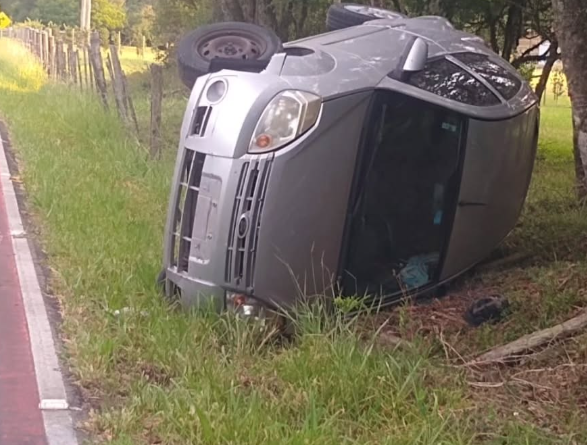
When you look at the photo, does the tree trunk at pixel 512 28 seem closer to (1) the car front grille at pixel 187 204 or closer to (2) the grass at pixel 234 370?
(2) the grass at pixel 234 370

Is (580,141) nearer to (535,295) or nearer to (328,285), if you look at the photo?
(535,295)

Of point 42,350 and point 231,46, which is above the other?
point 231,46

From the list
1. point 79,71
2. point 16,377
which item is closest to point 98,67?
point 79,71

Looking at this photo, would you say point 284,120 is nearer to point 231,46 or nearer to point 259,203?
point 259,203

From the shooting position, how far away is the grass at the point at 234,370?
14.3 feet

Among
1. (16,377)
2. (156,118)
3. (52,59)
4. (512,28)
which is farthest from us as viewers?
(52,59)

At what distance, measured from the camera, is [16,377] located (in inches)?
208

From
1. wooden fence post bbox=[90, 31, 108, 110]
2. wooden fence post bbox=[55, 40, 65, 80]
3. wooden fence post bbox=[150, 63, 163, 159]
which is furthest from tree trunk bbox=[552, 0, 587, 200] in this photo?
wooden fence post bbox=[55, 40, 65, 80]

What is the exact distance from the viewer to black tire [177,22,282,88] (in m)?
6.85

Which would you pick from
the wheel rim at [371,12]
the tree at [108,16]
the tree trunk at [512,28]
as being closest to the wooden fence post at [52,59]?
the tree trunk at [512,28]

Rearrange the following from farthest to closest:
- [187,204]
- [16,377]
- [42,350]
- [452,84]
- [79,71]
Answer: [79,71]
[452,84]
[187,204]
[42,350]
[16,377]

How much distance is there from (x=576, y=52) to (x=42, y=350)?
199 inches

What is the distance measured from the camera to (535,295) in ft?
21.3

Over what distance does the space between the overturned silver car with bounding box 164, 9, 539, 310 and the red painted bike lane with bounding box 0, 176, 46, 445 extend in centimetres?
102
